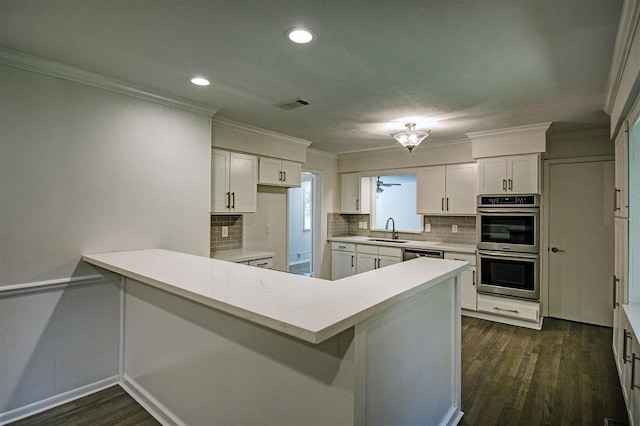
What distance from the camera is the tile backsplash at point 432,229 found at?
15.9 ft

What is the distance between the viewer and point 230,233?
4133 millimetres

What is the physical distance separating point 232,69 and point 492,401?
10.2ft

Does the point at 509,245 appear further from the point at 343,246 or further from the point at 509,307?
the point at 343,246

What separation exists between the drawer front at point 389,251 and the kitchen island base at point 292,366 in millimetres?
2643

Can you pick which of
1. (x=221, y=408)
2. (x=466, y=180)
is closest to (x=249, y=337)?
(x=221, y=408)

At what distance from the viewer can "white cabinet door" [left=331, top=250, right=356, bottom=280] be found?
541 centimetres

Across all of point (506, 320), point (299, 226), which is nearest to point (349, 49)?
point (506, 320)

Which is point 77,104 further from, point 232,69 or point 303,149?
point 303,149

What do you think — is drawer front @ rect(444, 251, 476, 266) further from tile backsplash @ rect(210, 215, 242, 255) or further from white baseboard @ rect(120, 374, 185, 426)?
white baseboard @ rect(120, 374, 185, 426)

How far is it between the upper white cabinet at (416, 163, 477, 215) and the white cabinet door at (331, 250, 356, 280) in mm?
1355

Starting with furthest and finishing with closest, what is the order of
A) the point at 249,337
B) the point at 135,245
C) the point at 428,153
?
the point at 428,153
the point at 135,245
the point at 249,337

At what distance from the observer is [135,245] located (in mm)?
2777

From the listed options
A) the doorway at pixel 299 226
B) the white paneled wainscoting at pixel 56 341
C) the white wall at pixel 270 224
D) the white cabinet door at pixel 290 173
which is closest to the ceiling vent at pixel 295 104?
the white cabinet door at pixel 290 173

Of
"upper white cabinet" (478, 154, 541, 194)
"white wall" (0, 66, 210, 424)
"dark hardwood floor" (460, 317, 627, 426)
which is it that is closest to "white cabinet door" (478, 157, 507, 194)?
"upper white cabinet" (478, 154, 541, 194)
